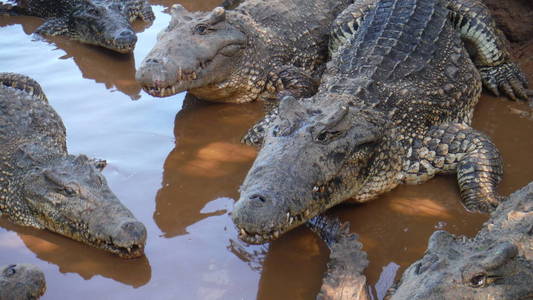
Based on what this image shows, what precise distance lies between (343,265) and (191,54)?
8.10 ft

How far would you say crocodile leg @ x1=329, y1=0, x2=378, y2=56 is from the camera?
5.56m

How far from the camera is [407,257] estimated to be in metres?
3.61

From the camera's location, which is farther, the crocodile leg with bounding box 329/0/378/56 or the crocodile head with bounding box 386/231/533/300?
the crocodile leg with bounding box 329/0/378/56

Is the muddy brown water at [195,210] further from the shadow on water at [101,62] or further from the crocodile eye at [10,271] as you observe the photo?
the crocodile eye at [10,271]

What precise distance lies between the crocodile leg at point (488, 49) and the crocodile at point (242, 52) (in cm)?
126

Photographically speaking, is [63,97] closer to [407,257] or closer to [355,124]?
[355,124]

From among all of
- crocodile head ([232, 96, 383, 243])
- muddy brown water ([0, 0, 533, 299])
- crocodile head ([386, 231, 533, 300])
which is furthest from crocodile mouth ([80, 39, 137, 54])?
crocodile head ([386, 231, 533, 300])

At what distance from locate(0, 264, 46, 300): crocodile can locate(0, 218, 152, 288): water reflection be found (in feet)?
1.03

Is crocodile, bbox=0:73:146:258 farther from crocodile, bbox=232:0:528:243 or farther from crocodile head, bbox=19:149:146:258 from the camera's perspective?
crocodile, bbox=232:0:528:243

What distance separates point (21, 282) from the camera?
3229mm

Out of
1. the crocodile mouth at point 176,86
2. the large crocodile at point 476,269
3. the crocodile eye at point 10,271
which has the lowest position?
the crocodile eye at point 10,271

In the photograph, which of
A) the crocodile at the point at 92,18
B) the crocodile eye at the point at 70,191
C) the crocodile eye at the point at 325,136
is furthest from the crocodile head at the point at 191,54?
the crocodile eye at the point at 325,136

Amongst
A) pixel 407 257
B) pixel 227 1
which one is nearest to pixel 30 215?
pixel 407 257

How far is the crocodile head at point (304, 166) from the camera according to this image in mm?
3102
